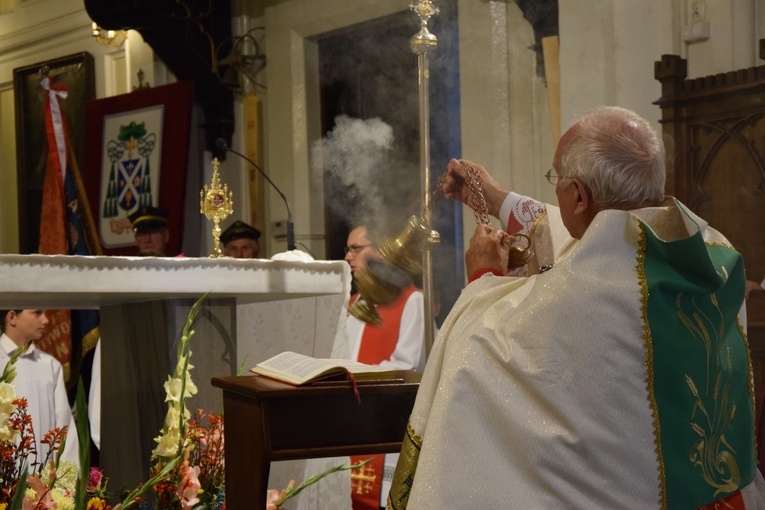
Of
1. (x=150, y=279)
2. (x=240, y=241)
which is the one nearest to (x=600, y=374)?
(x=150, y=279)

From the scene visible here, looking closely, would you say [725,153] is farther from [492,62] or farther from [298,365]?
[298,365]

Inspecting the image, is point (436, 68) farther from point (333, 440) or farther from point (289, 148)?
point (333, 440)

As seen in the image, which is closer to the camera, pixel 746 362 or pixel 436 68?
pixel 746 362

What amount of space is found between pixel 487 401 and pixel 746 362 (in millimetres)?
676

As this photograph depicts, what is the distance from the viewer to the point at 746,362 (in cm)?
248

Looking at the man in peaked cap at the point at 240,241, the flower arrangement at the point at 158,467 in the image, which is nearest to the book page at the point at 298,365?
the flower arrangement at the point at 158,467

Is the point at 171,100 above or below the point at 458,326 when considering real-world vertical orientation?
above

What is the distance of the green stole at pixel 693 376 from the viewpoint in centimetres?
223

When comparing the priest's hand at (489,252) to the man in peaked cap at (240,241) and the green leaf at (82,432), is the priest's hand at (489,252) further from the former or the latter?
the man in peaked cap at (240,241)

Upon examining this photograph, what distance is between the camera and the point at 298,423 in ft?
8.64

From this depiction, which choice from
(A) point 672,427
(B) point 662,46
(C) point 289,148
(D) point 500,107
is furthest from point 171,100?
(A) point 672,427

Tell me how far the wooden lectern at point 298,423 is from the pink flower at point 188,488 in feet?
0.36

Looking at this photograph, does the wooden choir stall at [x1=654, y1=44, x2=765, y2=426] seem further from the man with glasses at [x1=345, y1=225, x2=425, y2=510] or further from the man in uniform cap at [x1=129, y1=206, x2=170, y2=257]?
the man in uniform cap at [x1=129, y1=206, x2=170, y2=257]

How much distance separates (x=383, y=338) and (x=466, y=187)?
273cm
